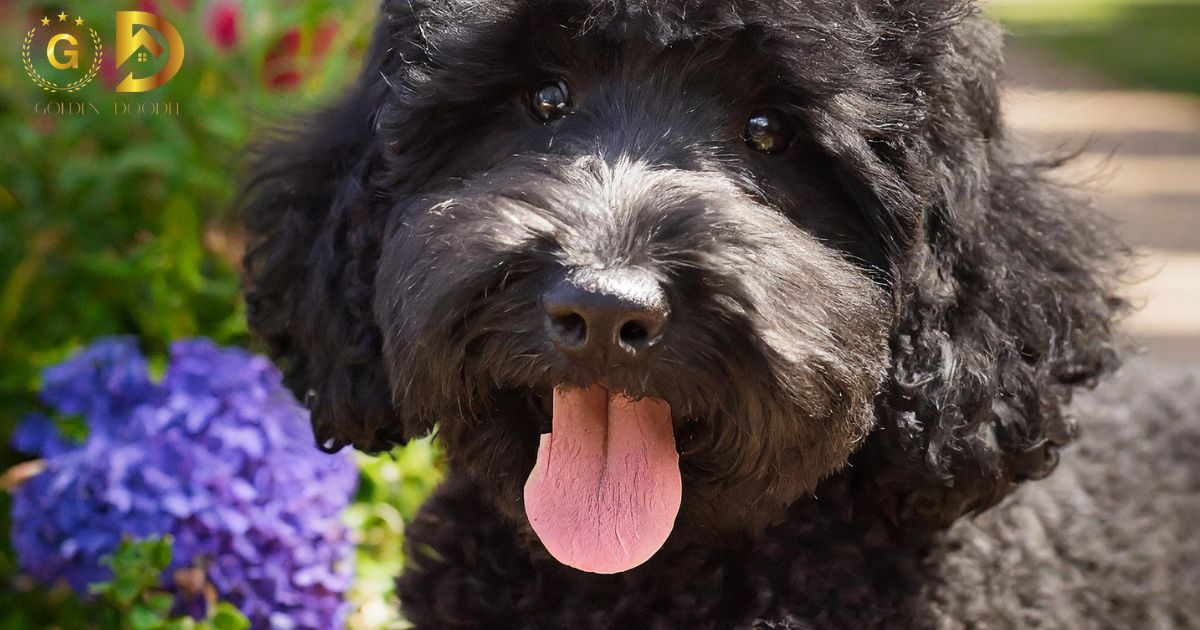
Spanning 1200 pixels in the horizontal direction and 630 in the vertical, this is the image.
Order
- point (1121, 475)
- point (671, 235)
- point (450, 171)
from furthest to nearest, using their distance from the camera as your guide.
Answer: point (1121, 475) → point (450, 171) → point (671, 235)

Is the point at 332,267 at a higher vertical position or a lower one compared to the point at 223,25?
higher

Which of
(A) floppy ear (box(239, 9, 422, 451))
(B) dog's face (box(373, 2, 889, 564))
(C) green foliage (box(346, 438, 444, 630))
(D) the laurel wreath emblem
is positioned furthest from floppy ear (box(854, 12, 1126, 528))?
(D) the laurel wreath emblem

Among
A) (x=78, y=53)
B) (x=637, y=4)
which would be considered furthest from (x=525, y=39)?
(x=78, y=53)

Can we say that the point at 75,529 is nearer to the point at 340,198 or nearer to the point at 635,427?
the point at 340,198

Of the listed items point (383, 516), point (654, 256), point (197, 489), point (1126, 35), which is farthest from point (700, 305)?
point (1126, 35)

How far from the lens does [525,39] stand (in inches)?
104

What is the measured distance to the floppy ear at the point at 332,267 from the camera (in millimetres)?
2873

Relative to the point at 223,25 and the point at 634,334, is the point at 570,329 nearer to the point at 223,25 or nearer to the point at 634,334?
the point at 634,334

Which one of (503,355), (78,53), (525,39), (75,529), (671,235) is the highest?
(525,39)

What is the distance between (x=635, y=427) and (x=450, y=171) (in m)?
A: 0.68

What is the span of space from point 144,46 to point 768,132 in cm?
281

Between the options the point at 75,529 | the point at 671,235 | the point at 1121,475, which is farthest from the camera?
the point at 75,529

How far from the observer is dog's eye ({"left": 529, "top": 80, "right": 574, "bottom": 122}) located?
2.74m

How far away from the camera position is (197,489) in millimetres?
3672
